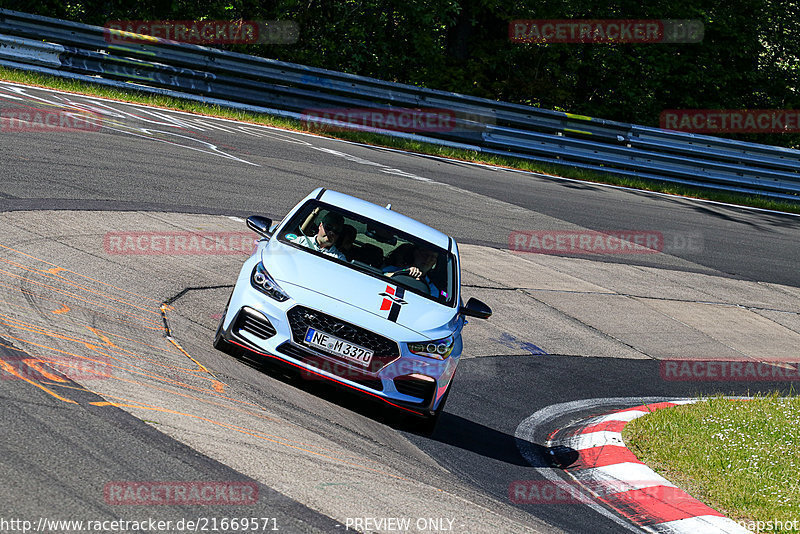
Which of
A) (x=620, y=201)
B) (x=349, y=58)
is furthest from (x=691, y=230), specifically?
(x=349, y=58)

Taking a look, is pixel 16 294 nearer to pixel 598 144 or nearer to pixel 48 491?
pixel 48 491

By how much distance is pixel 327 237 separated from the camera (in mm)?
7836

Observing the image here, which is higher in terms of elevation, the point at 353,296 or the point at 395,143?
the point at 395,143

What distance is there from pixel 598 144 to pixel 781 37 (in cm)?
1055

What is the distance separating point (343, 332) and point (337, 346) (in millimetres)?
115

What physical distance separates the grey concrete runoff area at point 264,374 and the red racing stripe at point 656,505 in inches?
38.9

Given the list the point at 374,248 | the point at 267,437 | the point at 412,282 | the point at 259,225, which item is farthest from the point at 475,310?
the point at 267,437

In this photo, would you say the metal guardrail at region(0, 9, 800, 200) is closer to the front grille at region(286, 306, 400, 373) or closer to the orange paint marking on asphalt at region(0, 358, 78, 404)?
the front grille at region(286, 306, 400, 373)

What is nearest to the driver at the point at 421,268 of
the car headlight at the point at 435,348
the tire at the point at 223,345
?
the car headlight at the point at 435,348

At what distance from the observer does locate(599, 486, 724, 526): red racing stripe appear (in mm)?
6121

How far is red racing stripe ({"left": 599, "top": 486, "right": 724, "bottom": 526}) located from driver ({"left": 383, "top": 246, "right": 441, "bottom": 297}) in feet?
7.64

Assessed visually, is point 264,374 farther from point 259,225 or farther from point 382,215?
point 382,215

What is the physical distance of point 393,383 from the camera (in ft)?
21.8

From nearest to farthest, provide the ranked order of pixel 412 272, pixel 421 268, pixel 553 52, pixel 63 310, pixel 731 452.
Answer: pixel 63 310 → pixel 731 452 → pixel 412 272 → pixel 421 268 → pixel 553 52
